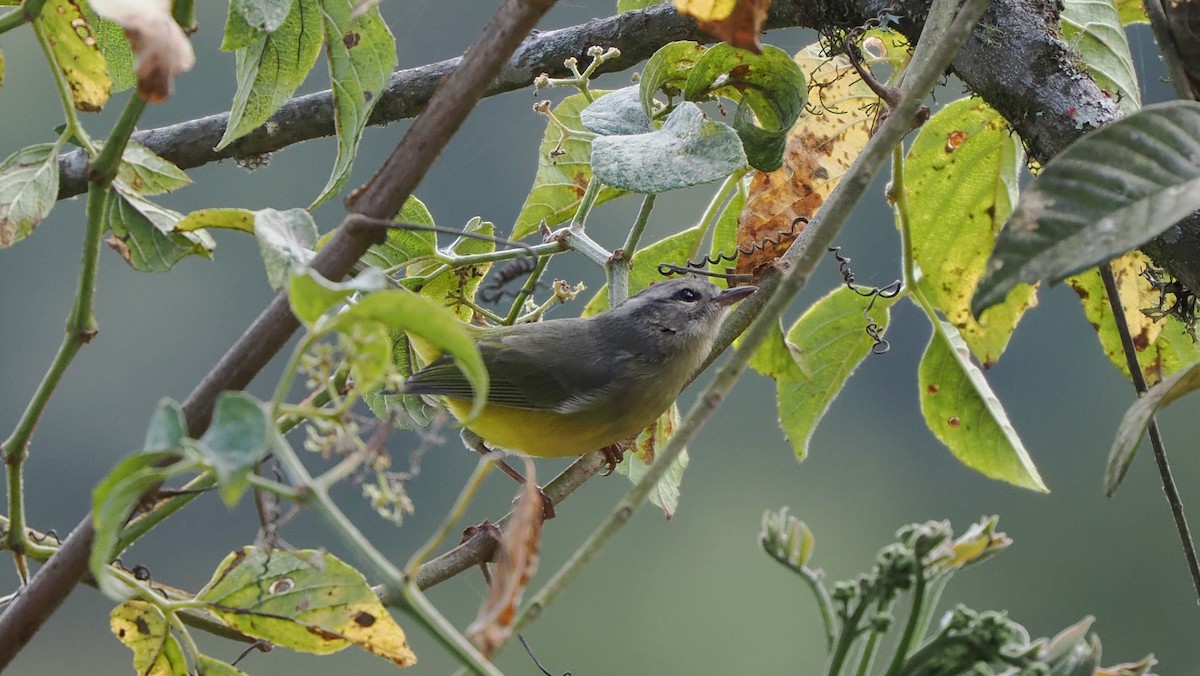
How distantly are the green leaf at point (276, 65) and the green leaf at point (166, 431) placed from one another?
703 millimetres

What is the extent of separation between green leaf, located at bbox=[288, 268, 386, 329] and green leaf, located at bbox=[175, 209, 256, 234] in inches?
16.6

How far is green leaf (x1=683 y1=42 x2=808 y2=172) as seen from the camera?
1566 mm

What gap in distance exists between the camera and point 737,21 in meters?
1.09

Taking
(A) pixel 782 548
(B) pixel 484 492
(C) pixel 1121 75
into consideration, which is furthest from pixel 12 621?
(B) pixel 484 492

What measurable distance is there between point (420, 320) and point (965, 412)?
52.4 inches

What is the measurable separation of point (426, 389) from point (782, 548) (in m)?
1.20

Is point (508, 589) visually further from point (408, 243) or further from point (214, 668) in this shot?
point (408, 243)

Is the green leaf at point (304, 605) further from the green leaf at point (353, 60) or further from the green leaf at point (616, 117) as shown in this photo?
the green leaf at point (616, 117)

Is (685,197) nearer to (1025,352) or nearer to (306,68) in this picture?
(1025,352)

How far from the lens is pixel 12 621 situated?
995 mm

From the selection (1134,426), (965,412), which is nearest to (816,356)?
(965,412)

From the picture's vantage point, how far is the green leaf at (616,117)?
156cm

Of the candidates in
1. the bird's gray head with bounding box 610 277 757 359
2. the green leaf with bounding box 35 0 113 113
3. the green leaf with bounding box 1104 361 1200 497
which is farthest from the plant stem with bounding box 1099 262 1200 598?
the green leaf with bounding box 35 0 113 113

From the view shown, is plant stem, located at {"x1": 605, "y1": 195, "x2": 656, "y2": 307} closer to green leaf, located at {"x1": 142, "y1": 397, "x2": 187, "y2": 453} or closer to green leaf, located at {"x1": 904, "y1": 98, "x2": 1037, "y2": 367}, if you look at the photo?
green leaf, located at {"x1": 904, "y1": 98, "x2": 1037, "y2": 367}
